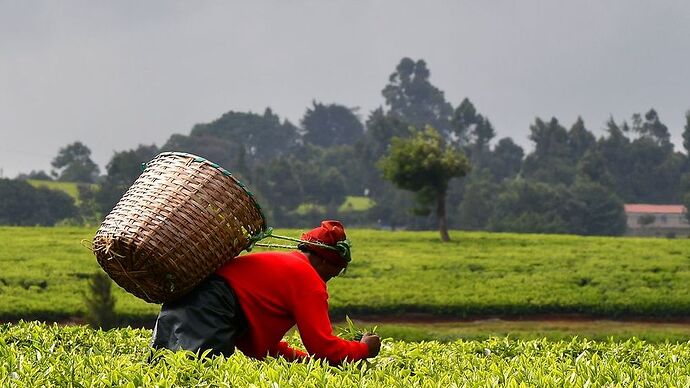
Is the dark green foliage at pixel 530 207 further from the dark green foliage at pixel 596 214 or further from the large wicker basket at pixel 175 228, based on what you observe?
the large wicker basket at pixel 175 228

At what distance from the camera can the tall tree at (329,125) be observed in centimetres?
12381

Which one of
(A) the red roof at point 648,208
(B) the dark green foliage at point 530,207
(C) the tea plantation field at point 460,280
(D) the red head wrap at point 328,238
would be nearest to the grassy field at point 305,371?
(D) the red head wrap at point 328,238

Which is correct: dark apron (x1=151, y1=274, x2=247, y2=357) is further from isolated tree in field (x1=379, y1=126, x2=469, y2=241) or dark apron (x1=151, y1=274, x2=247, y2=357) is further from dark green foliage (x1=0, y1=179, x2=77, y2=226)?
dark green foliage (x1=0, y1=179, x2=77, y2=226)

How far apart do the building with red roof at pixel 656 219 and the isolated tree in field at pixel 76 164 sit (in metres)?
41.8

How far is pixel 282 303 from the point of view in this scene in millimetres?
4621

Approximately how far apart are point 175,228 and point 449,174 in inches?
984

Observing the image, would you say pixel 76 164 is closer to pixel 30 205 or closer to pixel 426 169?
pixel 30 205

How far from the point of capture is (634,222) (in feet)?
240

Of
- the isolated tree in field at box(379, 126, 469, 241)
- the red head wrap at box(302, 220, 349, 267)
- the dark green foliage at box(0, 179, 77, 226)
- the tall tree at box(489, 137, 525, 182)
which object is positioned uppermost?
the tall tree at box(489, 137, 525, 182)

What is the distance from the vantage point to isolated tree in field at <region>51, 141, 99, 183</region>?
280ft

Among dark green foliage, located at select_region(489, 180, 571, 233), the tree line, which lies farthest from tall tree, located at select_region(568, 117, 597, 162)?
dark green foliage, located at select_region(489, 180, 571, 233)

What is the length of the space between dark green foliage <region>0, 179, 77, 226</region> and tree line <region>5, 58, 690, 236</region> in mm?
1079

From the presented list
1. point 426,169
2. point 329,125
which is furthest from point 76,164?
point 426,169

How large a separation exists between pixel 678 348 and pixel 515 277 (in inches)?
574
